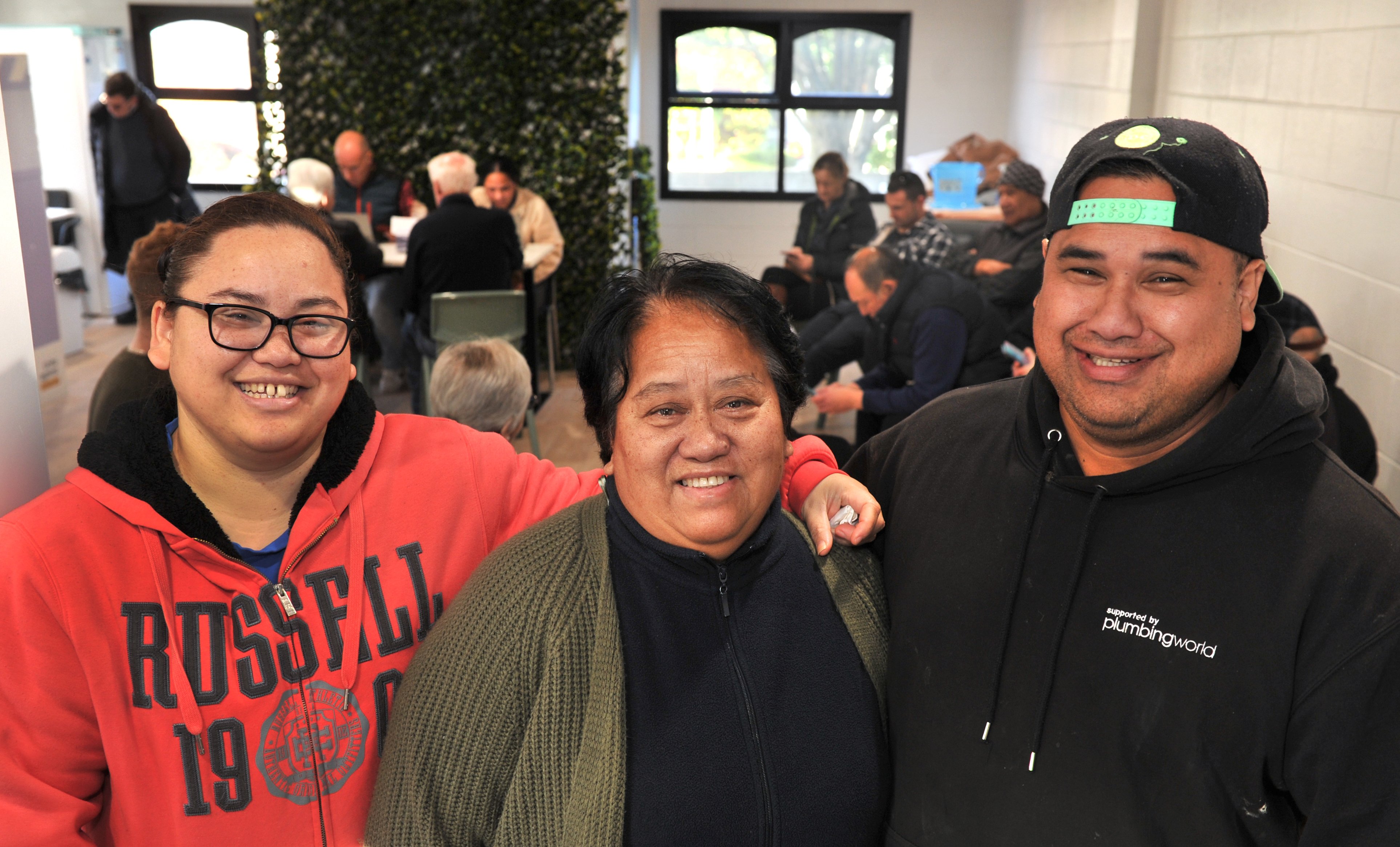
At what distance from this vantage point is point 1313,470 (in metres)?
1.21

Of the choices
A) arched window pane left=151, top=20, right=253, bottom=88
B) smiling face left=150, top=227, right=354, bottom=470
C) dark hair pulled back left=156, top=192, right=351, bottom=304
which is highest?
arched window pane left=151, top=20, right=253, bottom=88

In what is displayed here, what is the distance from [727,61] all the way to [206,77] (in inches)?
181

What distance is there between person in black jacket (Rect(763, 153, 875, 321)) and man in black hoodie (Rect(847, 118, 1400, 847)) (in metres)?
5.49

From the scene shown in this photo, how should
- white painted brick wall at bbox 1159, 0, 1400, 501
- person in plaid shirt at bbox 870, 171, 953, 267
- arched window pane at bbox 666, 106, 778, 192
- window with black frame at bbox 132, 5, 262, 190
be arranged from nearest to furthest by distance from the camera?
white painted brick wall at bbox 1159, 0, 1400, 501 < person in plaid shirt at bbox 870, 171, 953, 267 < window with black frame at bbox 132, 5, 262, 190 < arched window pane at bbox 666, 106, 778, 192

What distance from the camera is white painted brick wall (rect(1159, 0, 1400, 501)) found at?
3.43m

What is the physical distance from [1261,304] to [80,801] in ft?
5.17

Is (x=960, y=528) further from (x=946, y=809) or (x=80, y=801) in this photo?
(x=80, y=801)

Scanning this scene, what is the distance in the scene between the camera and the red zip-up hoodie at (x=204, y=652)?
120cm

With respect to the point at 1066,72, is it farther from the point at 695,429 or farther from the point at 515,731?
the point at 515,731

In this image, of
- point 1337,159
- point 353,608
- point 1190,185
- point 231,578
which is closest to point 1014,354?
point 1337,159

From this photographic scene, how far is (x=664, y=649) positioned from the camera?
1.33 metres

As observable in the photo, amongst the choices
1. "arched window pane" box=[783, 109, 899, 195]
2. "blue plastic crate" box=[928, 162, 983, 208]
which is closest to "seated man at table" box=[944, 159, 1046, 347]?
"blue plastic crate" box=[928, 162, 983, 208]

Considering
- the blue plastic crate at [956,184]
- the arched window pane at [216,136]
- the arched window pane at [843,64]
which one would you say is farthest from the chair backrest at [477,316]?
the arched window pane at [843,64]

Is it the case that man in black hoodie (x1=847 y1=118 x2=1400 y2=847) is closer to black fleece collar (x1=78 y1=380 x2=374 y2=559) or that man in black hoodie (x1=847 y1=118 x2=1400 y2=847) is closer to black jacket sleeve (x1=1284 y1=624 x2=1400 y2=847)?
black jacket sleeve (x1=1284 y1=624 x2=1400 y2=847)
